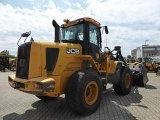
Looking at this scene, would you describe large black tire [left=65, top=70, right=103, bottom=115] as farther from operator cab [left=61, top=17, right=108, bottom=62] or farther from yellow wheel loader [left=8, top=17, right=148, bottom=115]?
operator cab [left=61, top=17, right=108, bottom=62]

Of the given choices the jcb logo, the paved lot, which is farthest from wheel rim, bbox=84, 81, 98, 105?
the jcb logo

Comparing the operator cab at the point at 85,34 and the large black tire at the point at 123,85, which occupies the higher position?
the operator cab at the point at 85,34

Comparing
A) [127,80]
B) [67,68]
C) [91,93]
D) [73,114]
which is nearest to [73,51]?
[67,68]

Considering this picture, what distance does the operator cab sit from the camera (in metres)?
7.54

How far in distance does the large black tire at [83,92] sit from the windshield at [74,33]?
4.85 ft

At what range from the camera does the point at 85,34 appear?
7.54m

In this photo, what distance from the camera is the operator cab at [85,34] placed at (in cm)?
754

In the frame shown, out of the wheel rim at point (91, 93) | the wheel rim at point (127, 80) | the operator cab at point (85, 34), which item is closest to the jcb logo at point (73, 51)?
the operator cab at point (85, 34)

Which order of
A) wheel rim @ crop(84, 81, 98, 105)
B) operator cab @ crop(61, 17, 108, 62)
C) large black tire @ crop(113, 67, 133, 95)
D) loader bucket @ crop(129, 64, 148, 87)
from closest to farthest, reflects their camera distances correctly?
wheel rim @ crop(84, 81, 98, 105), operator cab @ crop(61, 17, 108, 62), large black tire @ crop(113, 67, 133, 95), loader bucket @ crop(129, 64, 148, 87)

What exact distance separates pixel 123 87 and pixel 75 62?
10.8 ft

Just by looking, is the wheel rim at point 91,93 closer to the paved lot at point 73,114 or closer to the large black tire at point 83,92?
the large black tire at point 83,92

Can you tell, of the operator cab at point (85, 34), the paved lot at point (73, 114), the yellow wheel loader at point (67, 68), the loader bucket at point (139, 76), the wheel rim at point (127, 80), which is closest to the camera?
the yellow wheel loader at point (67, 68)

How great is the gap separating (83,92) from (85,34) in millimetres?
2185

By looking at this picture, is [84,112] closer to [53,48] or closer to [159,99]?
[53,48]
